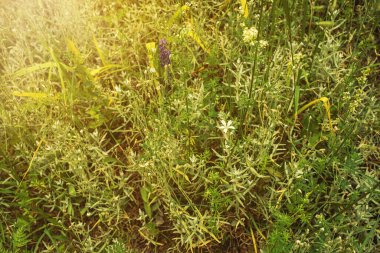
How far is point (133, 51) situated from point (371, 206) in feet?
6.25

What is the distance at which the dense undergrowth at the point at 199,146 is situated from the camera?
7.25 feet

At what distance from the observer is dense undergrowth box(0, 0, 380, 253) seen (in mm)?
2211

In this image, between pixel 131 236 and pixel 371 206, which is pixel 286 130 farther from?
pixel 131 236

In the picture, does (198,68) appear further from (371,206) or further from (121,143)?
(371,206)

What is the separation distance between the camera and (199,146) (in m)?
2.54

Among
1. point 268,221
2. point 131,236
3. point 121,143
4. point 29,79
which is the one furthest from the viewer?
point 29,79

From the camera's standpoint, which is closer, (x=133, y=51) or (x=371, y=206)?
(x=371, y=206)

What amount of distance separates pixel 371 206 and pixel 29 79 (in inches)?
98.7

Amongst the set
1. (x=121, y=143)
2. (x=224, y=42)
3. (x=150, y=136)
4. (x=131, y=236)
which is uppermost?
(x=224, y=42)

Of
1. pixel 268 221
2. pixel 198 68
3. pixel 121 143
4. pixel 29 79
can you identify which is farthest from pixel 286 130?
pixel 29 79

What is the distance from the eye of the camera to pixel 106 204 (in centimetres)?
249

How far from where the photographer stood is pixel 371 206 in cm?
236

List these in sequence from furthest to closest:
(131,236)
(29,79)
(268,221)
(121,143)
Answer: (29,79) < (121,143) < (131,236) < (268,221)

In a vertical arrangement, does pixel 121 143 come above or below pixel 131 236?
above
